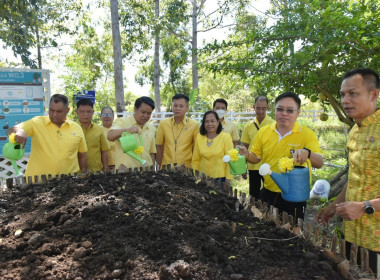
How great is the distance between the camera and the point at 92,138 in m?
3.87

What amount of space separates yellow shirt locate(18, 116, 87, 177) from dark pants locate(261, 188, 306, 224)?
79.6 inches

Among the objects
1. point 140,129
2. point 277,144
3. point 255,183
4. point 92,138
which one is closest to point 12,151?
point 92,138

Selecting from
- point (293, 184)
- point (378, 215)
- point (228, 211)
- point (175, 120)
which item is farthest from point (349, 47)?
point (175, 120)

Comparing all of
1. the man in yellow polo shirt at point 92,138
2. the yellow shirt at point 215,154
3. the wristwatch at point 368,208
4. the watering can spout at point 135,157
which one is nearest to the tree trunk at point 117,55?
the man in yellow polo shirt at point 92,138

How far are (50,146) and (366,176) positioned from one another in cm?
281

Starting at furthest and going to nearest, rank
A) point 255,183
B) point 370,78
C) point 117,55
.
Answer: point 117,55, point 255,183, point 370,78

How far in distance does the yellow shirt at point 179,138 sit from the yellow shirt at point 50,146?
1.05 meters

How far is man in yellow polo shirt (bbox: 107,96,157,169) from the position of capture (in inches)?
137

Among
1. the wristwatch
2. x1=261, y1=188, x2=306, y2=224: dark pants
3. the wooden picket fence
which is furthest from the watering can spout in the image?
the wristwatch

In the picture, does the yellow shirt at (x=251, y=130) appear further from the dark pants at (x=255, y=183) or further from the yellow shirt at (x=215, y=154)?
the yellow shirt at (x=215, y=154)

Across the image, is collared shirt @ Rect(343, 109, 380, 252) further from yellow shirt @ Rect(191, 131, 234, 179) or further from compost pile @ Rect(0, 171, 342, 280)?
yellow shirt @ Rect(191, 131, 234, 179)

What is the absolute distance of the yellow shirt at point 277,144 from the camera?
262cm

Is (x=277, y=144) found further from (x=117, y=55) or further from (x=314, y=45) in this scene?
(x=117, y=55)

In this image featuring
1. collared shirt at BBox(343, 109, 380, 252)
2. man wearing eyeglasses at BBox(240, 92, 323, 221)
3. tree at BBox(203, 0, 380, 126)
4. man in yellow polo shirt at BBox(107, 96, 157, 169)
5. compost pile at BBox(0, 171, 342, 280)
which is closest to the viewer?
compost pile at BBox(0, 171, 342, 280)
